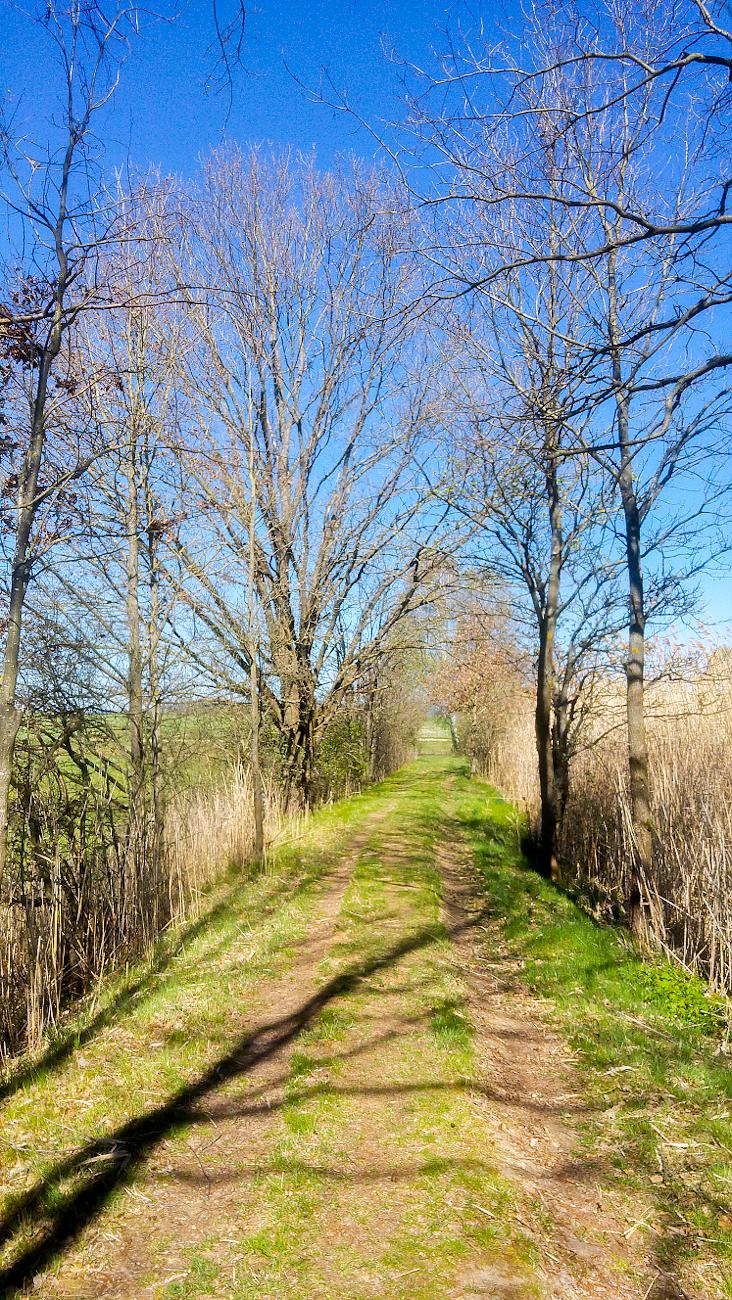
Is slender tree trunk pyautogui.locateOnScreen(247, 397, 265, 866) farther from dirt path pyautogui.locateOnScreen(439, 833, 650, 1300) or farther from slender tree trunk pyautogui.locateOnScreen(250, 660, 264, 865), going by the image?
dirt path pyautogui.locateOnScreen(439, 833, 650, 1300)

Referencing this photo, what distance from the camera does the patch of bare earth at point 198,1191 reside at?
268 cm

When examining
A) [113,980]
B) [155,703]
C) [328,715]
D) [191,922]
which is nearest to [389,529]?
[328,715]

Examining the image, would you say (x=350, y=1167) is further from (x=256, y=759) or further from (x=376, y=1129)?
(x=256, y=759)

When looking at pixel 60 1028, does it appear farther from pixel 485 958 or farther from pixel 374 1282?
pixel 485 958

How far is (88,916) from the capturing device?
536 cm

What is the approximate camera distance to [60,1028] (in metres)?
4.68

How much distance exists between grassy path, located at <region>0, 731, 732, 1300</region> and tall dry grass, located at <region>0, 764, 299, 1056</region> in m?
0.30

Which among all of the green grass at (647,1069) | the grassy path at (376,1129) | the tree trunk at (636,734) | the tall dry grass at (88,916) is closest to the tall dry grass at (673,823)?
the tree trunk at (636,734)

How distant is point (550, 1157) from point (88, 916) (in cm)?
354

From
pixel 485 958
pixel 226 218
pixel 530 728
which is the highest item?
pixel 226 218

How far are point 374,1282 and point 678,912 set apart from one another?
4454 mm

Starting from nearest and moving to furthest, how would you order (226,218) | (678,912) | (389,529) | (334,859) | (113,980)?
(113,980) < (678,912) < (334,859) < (226,218) < (389,529)

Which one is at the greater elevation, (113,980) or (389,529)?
(389,529)

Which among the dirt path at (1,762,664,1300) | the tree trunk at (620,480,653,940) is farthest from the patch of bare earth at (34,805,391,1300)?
the tree trunk at (620,480,653,940)
